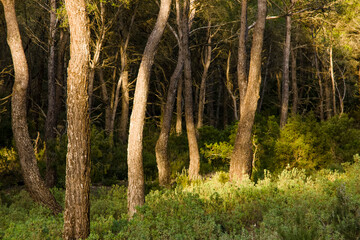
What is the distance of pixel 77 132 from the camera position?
649 cm

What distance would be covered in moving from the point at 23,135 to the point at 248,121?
5825 millimetres

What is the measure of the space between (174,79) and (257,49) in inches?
122

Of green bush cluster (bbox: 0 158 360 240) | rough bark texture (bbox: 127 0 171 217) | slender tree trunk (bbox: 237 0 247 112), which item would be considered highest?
slender tree trunk (bbox: 237 0 247 112)

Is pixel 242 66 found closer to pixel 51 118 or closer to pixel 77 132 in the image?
pixel 51 118

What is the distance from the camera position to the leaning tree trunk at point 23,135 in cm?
971

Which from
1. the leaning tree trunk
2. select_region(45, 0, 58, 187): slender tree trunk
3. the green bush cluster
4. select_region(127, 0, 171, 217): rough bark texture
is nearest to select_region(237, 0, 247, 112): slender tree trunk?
the green bush cluster

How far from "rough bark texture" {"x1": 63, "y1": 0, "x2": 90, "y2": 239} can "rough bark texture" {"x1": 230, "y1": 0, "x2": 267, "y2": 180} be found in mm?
4807

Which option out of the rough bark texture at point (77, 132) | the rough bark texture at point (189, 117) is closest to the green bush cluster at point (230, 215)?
the rough bark texture at point (77, 132)

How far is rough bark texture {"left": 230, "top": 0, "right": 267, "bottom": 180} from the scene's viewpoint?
1042cm

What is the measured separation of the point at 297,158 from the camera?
13516 mm

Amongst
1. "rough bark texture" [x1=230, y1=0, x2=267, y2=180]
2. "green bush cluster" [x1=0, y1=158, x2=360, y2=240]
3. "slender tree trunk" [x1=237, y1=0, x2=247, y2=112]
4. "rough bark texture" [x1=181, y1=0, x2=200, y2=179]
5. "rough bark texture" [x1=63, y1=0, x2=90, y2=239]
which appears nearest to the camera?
"green bush cluster" [x1=0, y1=158, x2=360, y2=240]

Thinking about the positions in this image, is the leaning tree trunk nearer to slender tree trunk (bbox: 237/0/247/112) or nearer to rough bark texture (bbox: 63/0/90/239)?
rough bark texture (bbox: 63/0/90/239)

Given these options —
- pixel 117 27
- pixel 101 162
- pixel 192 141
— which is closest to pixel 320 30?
pixel 117 27

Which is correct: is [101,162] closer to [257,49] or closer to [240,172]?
[240,172]
